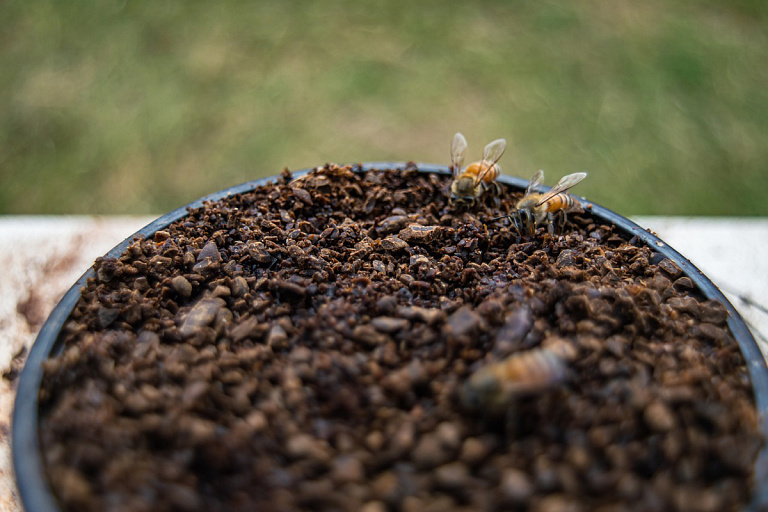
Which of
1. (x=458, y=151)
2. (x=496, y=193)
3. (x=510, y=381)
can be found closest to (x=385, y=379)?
(x=510, y=381)

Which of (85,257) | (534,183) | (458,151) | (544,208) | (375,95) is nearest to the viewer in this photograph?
(544,208)

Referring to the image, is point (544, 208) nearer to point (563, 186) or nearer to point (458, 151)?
point (563, 186)

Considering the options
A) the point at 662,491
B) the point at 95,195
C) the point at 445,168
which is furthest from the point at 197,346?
the point at 95,195

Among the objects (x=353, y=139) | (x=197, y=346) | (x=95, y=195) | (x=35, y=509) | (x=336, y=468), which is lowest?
(x=35, y=509)

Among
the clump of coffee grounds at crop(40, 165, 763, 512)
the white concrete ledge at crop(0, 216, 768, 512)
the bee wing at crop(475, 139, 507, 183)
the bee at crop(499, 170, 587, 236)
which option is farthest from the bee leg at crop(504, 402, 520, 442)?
the white concrete ledge at crop(0, 216, 768, 512)

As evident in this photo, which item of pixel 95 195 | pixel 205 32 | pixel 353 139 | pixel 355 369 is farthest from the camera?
pixel 205 32

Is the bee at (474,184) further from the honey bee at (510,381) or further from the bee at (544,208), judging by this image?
the honey bee at (510,381)

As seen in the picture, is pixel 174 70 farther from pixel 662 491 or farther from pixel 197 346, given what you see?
pixel 662 491
